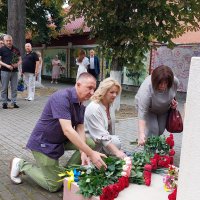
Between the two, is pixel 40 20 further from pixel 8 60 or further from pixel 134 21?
pixel 134 21

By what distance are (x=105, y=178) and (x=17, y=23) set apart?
1152 cm

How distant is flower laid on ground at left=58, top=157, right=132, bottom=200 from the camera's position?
9.99ft

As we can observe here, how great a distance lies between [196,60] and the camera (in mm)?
1920

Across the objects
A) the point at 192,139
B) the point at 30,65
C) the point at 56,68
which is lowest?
the point at 56,68

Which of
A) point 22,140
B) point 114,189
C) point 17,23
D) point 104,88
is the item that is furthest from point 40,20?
point 114,189

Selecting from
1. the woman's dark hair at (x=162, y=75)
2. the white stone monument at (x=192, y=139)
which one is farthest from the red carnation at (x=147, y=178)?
the white stone monument at (x=192, y=139)

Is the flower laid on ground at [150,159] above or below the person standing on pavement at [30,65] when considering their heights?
below

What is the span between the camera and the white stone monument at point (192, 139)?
1.91 m

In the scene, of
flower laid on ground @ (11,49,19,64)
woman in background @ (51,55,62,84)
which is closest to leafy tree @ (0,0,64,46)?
woman in background @ (51,55,62,84)

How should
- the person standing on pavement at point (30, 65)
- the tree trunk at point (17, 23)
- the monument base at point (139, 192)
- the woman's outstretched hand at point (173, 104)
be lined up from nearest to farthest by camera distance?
1. the monument base at point (139, 192)
2. the woman's outstretched hand at point (173, 104)
3. the person standing on pavement at point (30, 65)
4. the tree trunk at point (17, 23)

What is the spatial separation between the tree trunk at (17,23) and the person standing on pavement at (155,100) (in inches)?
390

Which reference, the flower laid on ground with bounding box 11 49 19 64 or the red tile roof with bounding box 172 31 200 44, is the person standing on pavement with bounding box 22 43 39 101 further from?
the red tile roof with bounding box 172 31 200 44

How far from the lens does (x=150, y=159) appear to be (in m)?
3.73

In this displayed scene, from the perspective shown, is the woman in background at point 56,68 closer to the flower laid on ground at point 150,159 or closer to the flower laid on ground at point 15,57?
the flower laid on ground at point 15,57
